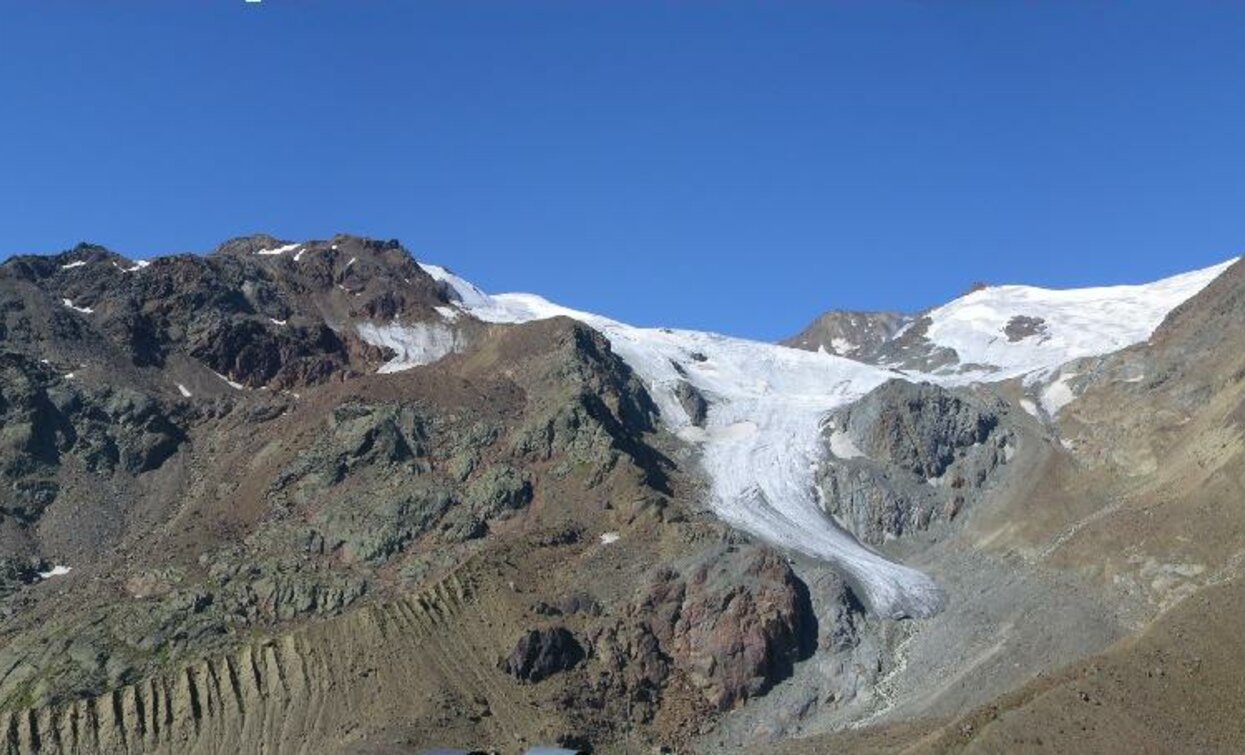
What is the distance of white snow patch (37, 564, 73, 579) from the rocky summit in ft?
0.76

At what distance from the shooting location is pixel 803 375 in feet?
479

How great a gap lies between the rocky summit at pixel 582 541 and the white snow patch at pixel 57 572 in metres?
0.23

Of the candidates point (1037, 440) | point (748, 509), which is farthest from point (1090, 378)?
point (748, 509)

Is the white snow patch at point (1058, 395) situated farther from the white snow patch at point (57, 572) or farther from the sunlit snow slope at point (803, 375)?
the white snow patch at point (57, 572)

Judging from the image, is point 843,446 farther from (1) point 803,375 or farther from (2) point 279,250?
(2) point 279,250

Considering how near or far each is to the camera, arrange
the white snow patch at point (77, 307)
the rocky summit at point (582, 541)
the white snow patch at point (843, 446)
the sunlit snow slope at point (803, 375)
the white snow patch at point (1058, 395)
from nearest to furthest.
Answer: the rocky summit at point (582, 541) → the sunlit snow slope at point (803, 375) → the white snow patch at point (843, 446) → the white snow patch at point (1058, 395) → the white snow patch at point (77, 307)

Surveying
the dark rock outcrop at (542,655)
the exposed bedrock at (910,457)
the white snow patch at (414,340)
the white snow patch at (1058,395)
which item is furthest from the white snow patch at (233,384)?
the white snow patch at (1058,395)

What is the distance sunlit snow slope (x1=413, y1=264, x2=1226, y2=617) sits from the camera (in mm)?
100438

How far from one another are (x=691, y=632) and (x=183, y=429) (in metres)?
54.7

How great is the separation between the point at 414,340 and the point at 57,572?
191 ft

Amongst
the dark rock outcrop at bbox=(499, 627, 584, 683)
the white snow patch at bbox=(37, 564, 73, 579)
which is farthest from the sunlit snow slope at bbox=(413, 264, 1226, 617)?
the white snow patch at bbox=(37, 564, 73, 579)

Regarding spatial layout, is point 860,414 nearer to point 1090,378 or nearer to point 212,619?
point 1090,378

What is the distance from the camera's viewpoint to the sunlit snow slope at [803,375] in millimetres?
100438

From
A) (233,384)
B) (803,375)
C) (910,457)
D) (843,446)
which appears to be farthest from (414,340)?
(910,457)
